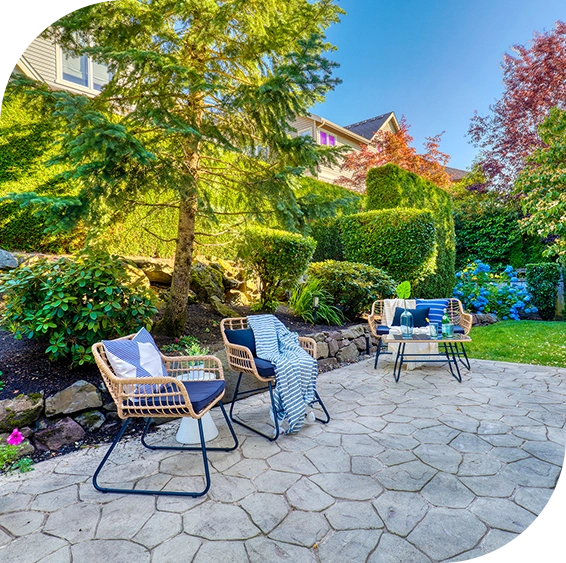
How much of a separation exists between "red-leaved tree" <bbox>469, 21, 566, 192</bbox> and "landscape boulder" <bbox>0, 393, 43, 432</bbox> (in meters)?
12.4

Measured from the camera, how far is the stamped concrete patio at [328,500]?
1565 millimetres

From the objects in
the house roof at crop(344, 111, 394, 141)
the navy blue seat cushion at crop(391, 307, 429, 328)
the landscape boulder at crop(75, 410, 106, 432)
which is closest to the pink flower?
the landscape boulder at crop(75, 410, 106, 432)

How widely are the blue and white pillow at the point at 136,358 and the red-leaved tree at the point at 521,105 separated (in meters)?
11.7

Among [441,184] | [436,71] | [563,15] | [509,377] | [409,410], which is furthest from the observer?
[441,184]

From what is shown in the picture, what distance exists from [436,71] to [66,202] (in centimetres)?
1061

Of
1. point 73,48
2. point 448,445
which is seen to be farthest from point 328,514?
point 73,48

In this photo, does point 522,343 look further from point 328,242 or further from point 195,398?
point 195,398

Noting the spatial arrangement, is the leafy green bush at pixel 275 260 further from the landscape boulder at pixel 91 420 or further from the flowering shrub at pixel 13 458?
the flowering shrub at pixel 13 458

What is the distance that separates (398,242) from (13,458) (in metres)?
6.27

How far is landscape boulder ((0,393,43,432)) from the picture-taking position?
2479 mm

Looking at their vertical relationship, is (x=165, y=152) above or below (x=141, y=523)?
above

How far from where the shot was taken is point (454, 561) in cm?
148

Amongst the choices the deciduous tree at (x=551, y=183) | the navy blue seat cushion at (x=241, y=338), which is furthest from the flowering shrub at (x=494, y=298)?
the navy blue seat cushion at (x=241, y=338)

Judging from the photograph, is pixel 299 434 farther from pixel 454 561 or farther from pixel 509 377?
pixel 509 377
